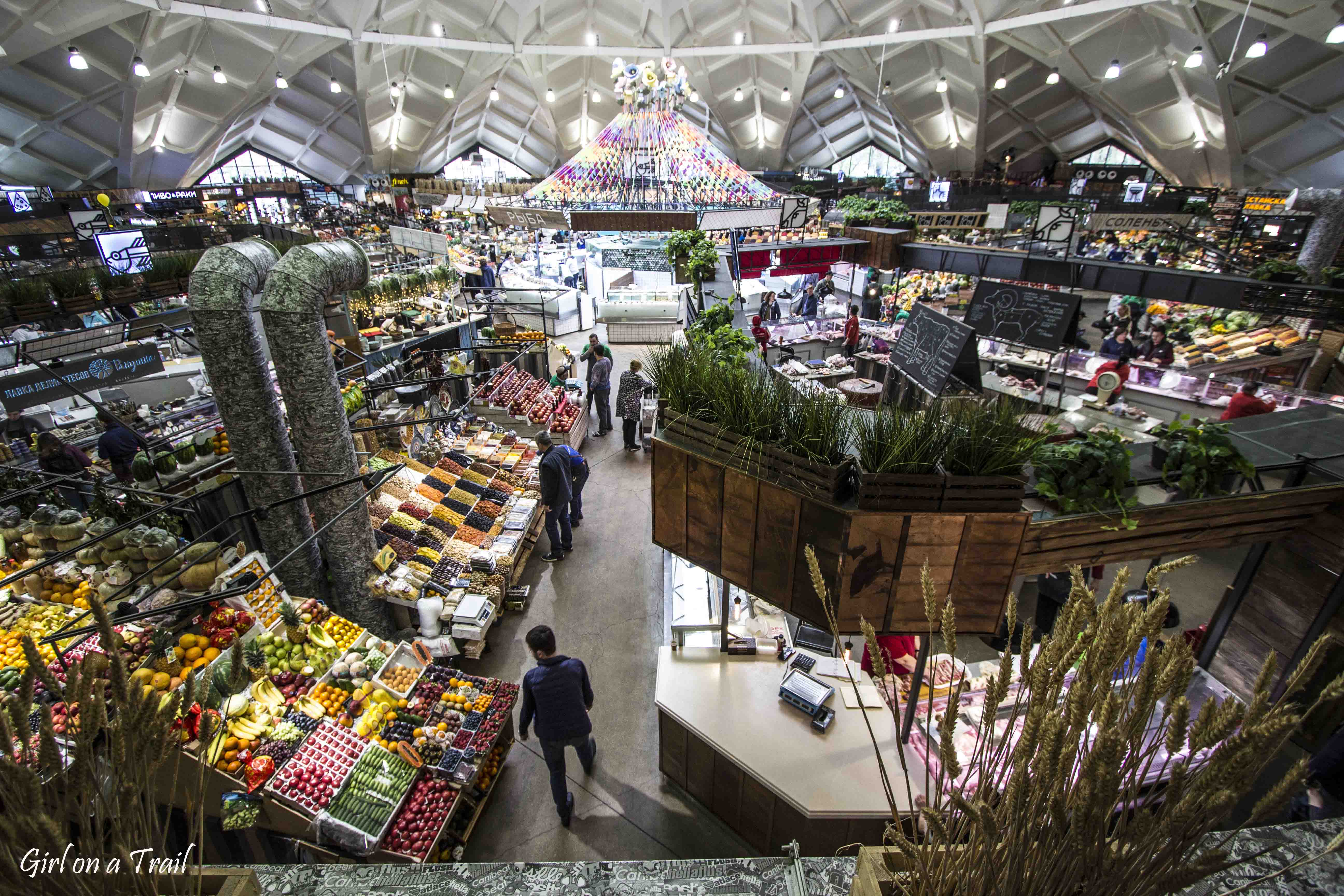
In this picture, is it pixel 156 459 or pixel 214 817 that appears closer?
pixel 214 817

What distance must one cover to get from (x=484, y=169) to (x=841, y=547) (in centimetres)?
4387

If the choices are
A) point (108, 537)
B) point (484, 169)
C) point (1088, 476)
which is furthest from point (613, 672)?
point (484, 169)

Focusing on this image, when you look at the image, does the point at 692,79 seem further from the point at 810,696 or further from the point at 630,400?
the point at 810,696

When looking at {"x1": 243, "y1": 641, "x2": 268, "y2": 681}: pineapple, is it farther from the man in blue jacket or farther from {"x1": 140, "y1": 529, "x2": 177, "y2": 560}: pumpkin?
the man in blue jacket

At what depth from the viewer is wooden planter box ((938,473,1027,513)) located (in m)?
2.55

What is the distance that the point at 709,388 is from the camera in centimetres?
305

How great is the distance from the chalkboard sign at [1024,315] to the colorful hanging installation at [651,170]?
448cm

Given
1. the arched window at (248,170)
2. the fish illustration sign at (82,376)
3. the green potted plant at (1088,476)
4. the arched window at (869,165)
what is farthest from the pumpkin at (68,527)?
the arched window at (869,165)

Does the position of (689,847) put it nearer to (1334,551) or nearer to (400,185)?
(1334,551)

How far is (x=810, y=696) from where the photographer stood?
11.5 ft

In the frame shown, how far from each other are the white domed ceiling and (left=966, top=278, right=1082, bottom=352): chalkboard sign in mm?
15163

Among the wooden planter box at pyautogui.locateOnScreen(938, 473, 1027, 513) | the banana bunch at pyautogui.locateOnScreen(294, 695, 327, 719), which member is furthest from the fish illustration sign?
the wooden planter box at pyautogui.locateOnScreen(938, 473, 1027, 513)

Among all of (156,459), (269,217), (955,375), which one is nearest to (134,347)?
(156,459)

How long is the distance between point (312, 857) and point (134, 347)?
6.14 meters
